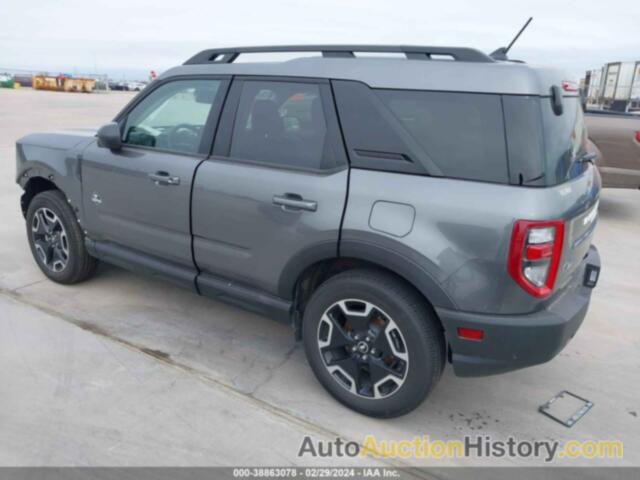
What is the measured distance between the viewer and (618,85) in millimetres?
27562

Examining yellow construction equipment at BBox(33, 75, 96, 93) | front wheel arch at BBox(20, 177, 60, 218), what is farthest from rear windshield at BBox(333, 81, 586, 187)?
yellow construction equipment at BBox(33, 75, 96, 93)

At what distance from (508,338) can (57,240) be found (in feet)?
11.7

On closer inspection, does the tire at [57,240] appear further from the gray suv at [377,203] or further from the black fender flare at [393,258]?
the black fender flare at [393,258]

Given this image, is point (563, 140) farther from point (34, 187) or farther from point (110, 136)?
point (34, 187)

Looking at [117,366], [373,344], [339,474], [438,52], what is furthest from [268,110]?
[339,474]

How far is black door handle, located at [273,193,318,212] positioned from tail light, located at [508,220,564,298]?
40.1 inches

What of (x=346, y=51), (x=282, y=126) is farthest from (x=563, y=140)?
(x=282, y=126)

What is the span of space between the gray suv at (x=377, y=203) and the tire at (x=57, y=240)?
74cm

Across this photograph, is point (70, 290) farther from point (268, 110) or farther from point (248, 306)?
point (268, 110)

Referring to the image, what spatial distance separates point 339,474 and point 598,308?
9.61 ft

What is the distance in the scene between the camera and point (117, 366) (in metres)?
3.26

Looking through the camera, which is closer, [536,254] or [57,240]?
[536,254]

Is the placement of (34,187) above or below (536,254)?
below

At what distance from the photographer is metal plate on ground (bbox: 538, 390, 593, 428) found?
2.94m
